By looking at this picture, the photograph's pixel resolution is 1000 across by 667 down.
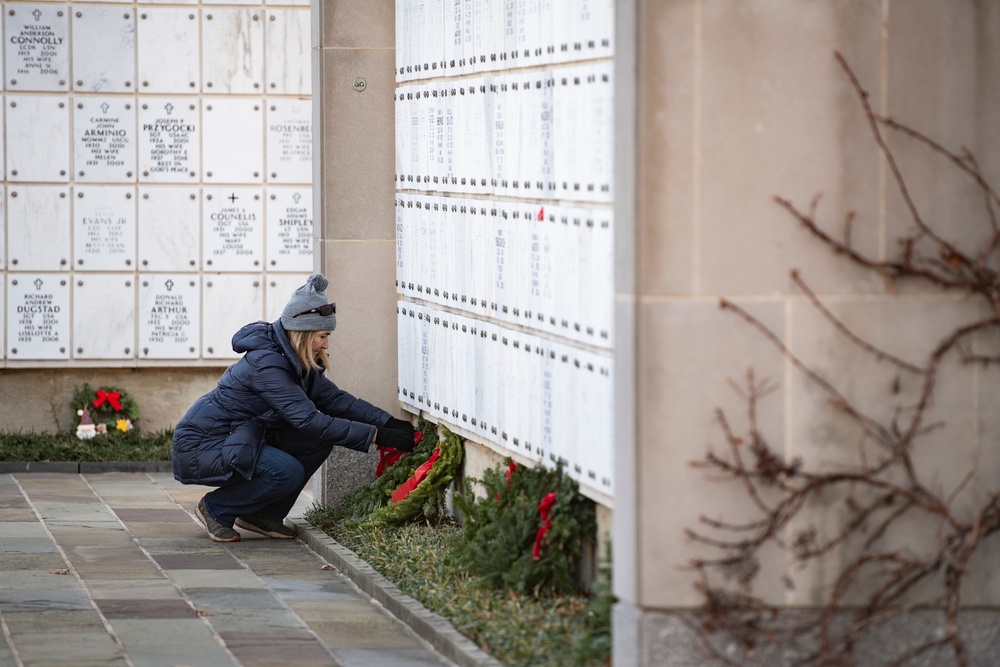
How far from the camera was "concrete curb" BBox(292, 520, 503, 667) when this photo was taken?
6.19 m

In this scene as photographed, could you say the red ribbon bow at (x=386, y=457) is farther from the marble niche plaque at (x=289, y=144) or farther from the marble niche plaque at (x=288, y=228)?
the marble niche plaque at (x=289, y=144)

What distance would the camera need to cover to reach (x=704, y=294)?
5160 millimetres

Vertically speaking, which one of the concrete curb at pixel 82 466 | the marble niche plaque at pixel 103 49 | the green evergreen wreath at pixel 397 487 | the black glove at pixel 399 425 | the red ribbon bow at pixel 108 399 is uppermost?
the marble niche plaque at pixel 103 49

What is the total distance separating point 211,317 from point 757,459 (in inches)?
283

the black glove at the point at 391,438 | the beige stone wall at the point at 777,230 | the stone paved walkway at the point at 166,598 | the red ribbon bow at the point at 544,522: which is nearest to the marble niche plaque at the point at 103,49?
the stone paved walkway at the point at 166,598

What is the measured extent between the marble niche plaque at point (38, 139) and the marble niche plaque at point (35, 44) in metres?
0.11

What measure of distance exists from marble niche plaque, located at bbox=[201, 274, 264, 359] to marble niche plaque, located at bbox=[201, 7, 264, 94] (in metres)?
1.30

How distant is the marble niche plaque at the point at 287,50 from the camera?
38.3 ft

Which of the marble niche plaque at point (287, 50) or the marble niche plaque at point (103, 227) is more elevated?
the marble niche plaque at point (287, 50)

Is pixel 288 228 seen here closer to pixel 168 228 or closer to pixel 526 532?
pixel 168 228

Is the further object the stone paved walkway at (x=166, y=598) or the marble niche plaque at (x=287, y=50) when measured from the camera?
the marble niche plaque at (x=287, y=50)

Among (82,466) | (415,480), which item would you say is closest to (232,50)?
(82,466)

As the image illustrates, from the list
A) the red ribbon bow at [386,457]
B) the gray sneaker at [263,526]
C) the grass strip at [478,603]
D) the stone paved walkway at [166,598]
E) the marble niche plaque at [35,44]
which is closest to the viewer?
the grass strip at [478,603]

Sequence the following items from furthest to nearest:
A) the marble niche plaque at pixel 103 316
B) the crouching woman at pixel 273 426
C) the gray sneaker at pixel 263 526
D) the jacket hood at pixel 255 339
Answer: the marble niche plaque at pixel 103 316, the gray sneaker at pixel 263 526, the jacket hood at pixel 255 339, the crouching woman at pixel 273 426
